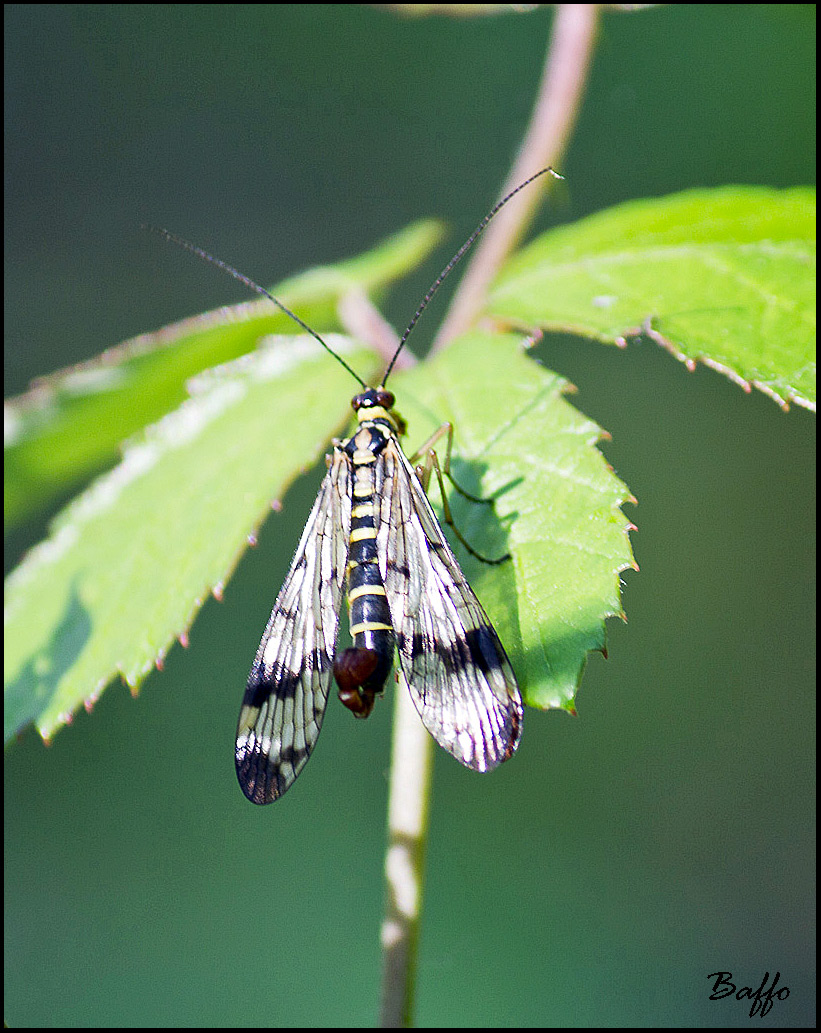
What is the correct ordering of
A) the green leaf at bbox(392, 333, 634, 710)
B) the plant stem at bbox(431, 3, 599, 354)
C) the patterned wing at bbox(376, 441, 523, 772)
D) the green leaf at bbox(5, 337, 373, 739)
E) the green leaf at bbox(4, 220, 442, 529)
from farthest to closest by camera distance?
A: the green leaf at bbox(4, 220, 442, 529), the plant stem at bbox(431, 3, 599, 354), the green leaf at bbox(5, 337, 373, 739), the patterned wing at bbox(376, 441, 523, 772), the green leaf at bbox(392, 333, 634, 710)

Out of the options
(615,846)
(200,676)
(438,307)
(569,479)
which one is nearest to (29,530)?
(200,676)

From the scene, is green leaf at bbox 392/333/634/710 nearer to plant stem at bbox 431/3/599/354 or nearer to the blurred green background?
plant stem at bbox 431/3/599/354

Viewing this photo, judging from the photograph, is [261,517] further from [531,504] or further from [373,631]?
[531,504]

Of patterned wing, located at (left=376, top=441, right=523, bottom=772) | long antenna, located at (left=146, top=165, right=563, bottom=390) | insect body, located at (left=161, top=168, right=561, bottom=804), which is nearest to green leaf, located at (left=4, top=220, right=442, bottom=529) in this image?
long antenna, located at (left=146, top=165, right=563, bottom=390)

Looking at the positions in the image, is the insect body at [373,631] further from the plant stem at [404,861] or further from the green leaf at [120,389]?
the green leaf at [120,389]

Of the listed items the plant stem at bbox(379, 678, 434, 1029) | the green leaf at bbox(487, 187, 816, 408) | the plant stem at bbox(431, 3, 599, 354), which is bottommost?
the plant stem at bbox(379, 678, 434, 1029)

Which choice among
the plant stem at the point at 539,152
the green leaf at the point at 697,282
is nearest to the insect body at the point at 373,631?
Result: the plant stem at the point at 539,152

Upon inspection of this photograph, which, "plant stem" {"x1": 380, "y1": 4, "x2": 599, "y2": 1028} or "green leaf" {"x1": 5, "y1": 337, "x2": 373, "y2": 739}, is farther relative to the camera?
"green leaf" {"x1": 5, "y1": 337, "x2": 373, "y2": 739}
